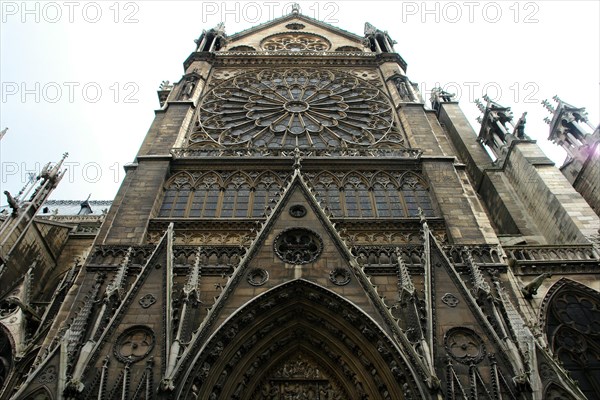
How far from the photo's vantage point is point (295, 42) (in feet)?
84.0

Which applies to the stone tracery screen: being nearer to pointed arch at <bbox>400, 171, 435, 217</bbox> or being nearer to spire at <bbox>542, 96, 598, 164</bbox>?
pointed arch at <bbox>400, 171, 435, 217</bbox>

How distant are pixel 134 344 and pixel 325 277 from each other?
437 cm

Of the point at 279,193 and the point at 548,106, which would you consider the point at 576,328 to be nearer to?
the point at 279,193

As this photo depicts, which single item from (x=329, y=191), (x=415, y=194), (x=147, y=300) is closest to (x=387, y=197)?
(x=415, y=194)

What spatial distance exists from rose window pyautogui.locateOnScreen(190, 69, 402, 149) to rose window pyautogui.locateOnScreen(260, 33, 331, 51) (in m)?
3.45

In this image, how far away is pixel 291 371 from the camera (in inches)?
428

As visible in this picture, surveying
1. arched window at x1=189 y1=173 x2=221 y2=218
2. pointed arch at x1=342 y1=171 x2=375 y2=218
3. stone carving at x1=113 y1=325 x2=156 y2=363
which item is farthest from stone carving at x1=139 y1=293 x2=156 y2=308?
pointed arch at x1=342 y1=171 x2=375 y2=218

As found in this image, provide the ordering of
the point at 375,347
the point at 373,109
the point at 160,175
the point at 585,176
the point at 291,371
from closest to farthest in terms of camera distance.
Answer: the point at 375,347 → the point at 291,371 → the point at 160,175 → the point at 585,176 → the point at 373,109

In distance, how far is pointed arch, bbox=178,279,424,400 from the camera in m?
9.64

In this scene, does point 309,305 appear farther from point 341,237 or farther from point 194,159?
point 194,159

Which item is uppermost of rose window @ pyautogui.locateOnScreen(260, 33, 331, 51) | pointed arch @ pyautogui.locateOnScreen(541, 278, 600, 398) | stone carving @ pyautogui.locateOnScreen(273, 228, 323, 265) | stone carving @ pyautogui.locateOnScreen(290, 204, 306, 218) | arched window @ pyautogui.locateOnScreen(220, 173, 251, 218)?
rose window @ pyautogui.locateOnScreen(260, 33, 331, 51)

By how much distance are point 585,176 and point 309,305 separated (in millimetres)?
12054

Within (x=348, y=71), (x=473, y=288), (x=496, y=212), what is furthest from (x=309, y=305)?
(x=348, y=71)

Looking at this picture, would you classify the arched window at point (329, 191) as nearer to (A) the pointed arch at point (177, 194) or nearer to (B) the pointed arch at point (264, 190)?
(B) the pointed arch at point (264, 190)
